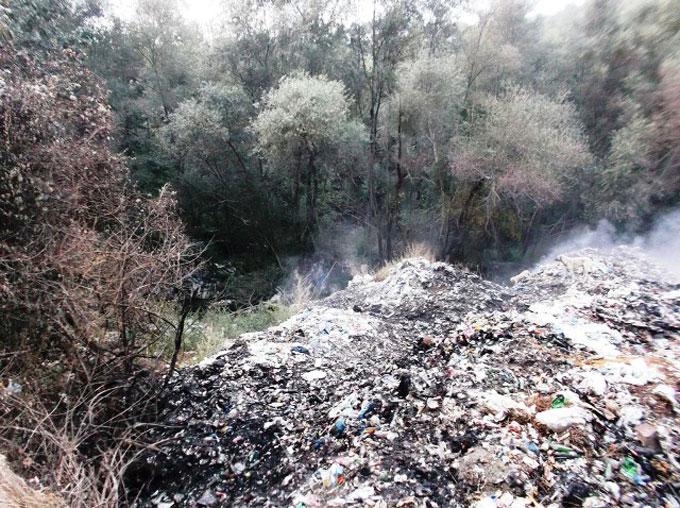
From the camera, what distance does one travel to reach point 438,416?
2613 millimetres

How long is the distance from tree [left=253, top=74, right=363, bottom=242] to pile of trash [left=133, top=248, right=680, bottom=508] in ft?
21.8

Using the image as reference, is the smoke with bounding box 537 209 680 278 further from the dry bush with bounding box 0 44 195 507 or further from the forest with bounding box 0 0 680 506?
the dry bush with bounding box 0 44 195 507

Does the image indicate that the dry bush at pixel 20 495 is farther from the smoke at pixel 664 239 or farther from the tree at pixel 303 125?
the smoke at pixel 664 239

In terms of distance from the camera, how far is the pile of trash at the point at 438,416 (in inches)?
80.8

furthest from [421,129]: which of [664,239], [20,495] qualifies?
[20,495]

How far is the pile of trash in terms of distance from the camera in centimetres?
205

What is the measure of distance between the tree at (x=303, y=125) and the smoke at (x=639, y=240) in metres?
6.59

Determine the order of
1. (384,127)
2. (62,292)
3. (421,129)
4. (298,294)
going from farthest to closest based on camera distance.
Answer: (384,127), (421,129), (298,294), (62,292)

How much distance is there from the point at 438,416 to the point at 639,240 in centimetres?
1067

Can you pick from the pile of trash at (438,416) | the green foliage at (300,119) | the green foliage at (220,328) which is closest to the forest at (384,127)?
the green foliage at (300,119)

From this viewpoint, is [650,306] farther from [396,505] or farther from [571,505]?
[396,505]

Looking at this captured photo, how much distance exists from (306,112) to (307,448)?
8519 mm

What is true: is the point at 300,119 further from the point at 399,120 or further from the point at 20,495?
the point at 20,495

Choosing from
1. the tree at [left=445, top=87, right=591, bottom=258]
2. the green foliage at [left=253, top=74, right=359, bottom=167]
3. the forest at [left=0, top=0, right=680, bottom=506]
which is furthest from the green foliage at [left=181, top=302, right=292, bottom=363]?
the tree at [left=445, top=87, right=591, bottom=258]
